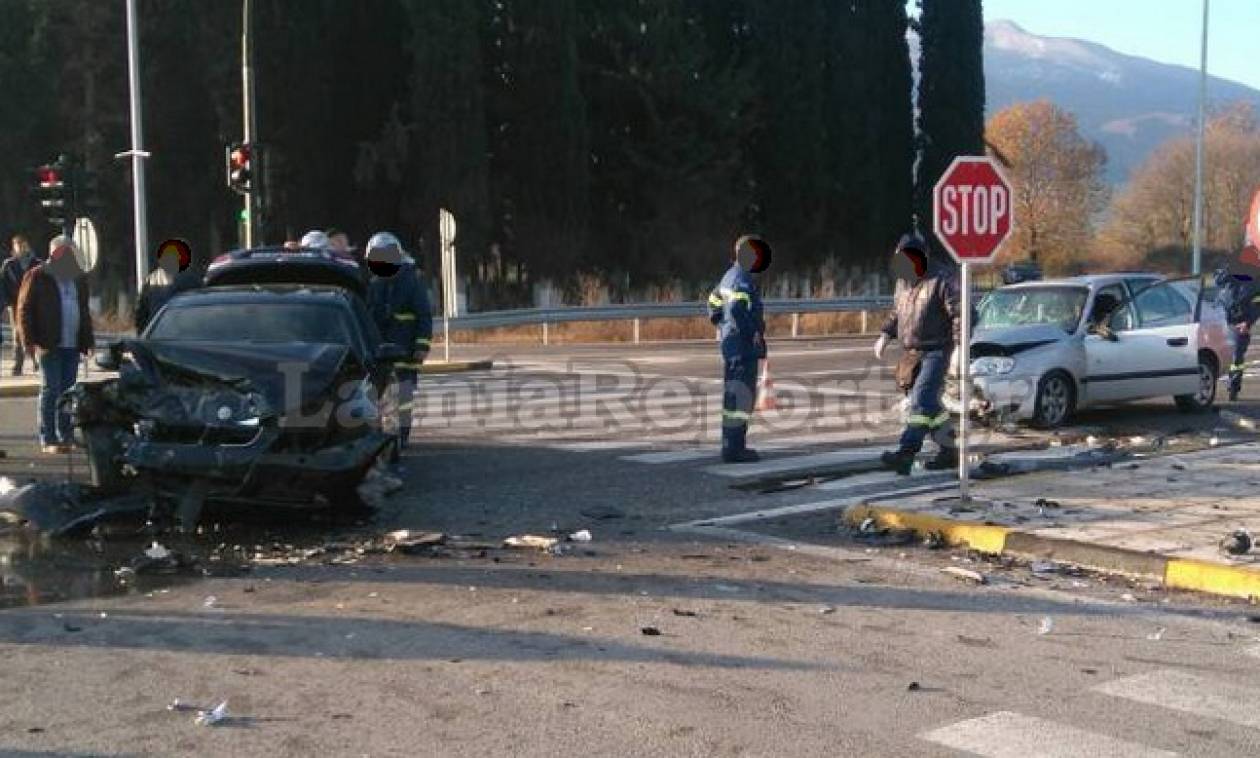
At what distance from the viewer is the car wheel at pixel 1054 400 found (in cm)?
1386

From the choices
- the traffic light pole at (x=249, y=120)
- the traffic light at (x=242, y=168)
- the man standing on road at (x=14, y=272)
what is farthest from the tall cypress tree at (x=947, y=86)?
the man standing on road at (x=14, y=272)

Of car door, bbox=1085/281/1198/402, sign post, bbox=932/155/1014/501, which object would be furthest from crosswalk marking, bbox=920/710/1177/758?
car door, bbox=1085/281/1198/402

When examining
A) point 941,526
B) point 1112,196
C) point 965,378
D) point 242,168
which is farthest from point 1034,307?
point 1112,196

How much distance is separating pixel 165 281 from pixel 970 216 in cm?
756

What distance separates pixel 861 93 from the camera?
4538 cm

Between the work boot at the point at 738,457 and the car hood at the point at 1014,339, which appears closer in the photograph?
the work boot at the point at 738,457

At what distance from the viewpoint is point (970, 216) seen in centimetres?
991

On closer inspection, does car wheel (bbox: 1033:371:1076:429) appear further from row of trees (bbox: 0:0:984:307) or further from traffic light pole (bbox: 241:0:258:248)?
row of trees (bbox: 0:0:984:307)

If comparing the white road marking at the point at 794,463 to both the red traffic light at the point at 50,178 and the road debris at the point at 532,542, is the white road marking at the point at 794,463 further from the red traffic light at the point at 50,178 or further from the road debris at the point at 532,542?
the red traffic light at the point at 50,178

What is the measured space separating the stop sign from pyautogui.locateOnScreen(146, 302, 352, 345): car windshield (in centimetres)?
447

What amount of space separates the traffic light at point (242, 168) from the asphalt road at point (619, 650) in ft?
40.5

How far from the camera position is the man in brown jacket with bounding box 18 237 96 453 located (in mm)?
11930

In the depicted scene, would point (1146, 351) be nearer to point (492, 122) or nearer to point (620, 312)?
point (620, 312)

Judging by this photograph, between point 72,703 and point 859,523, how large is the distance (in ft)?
17.9
